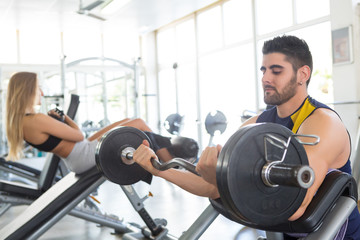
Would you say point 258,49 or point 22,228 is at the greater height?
point 258,49

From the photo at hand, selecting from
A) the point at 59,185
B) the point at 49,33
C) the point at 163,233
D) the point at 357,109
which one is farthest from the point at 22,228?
the point at 49,33

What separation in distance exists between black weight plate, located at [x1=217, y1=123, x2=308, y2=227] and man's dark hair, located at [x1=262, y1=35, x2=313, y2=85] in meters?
0.48

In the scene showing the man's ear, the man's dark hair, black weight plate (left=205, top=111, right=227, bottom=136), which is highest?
the man's dark hair

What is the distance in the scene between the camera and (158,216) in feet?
10.7

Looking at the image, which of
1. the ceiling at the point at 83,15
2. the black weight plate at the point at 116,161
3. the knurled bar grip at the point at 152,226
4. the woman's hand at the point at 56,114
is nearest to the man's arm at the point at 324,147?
the black weight plate at the point at 116,161

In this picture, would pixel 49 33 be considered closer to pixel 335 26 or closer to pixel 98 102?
pixel 98 102

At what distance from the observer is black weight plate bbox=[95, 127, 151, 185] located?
155cm

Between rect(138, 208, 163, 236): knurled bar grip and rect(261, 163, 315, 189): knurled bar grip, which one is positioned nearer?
rect(261, 163, 315, 189): knurled bar grip

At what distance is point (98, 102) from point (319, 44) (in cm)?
396

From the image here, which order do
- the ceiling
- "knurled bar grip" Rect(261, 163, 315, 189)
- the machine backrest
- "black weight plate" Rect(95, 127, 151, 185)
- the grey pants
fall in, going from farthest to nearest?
1. the ceiling
2. the machine backrest
3. the grey pants
4. "black weight plate" Rect(95, 127, 151, 185)
5. "knurled bar grip" Rect(261, 163, 315, 189)

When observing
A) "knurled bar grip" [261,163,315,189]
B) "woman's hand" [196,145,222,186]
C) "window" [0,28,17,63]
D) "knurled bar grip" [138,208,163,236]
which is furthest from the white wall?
"window" [0,28,17,63]

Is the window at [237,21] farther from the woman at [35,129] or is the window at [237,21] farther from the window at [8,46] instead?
the window at [8,46]

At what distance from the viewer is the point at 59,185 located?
2422mm

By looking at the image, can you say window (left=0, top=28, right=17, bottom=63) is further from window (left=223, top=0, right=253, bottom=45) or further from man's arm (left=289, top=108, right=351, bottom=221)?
man's arm (left=289, top=108, right=351, bottom=221)
